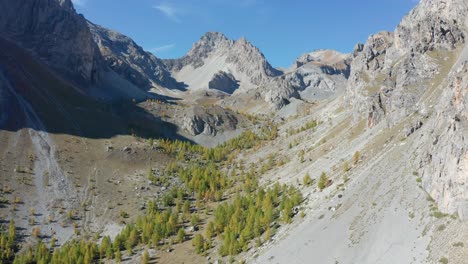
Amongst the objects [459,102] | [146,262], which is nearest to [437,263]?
[459,102]

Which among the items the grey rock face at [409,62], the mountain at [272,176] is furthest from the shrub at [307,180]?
the grey rock face at [409,62]

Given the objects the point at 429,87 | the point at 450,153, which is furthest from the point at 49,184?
the point at 429,87

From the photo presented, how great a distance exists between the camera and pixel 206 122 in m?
189

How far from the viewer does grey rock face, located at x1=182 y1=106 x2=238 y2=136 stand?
184 m

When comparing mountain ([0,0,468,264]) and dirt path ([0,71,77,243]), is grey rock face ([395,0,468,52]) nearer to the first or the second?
mountain ([0,0,468,264])

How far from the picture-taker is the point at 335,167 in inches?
3061

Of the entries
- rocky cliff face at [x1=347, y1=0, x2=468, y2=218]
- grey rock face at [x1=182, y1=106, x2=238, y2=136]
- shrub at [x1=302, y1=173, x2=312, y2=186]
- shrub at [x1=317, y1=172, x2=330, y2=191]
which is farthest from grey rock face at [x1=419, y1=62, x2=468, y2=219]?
grey rock face at [x1=182, y1=106, x2=238, y2=136]

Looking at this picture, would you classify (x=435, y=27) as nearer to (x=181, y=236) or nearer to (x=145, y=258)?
(x=181, y=236)

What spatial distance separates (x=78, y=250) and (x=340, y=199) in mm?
47083

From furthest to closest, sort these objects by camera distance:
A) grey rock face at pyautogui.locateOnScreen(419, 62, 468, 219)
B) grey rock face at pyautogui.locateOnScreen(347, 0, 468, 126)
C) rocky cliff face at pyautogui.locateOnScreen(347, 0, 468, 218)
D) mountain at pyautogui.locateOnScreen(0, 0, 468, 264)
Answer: grey rock face at pyautogui.locateOnScreen(347, 0, 468, 126)
mountain at pyautogui.locateOnScreen(0, 0, 468, 264)
rocky cliff face at pyautogui.locateOnScreen(347, 0, 468, 218)
grey rock face at pyautogui.locateOnScreen(419, 62, 468, 219)

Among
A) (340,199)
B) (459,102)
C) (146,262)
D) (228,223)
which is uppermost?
(459,102)

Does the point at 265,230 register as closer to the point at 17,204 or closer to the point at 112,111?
the point at 17,204

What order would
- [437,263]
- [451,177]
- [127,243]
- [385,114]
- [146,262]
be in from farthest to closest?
1. [385,114]
2. [127,243]
3. [146,262]
4. [451,177]
5. [437,263]

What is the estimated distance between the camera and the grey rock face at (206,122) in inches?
7264
